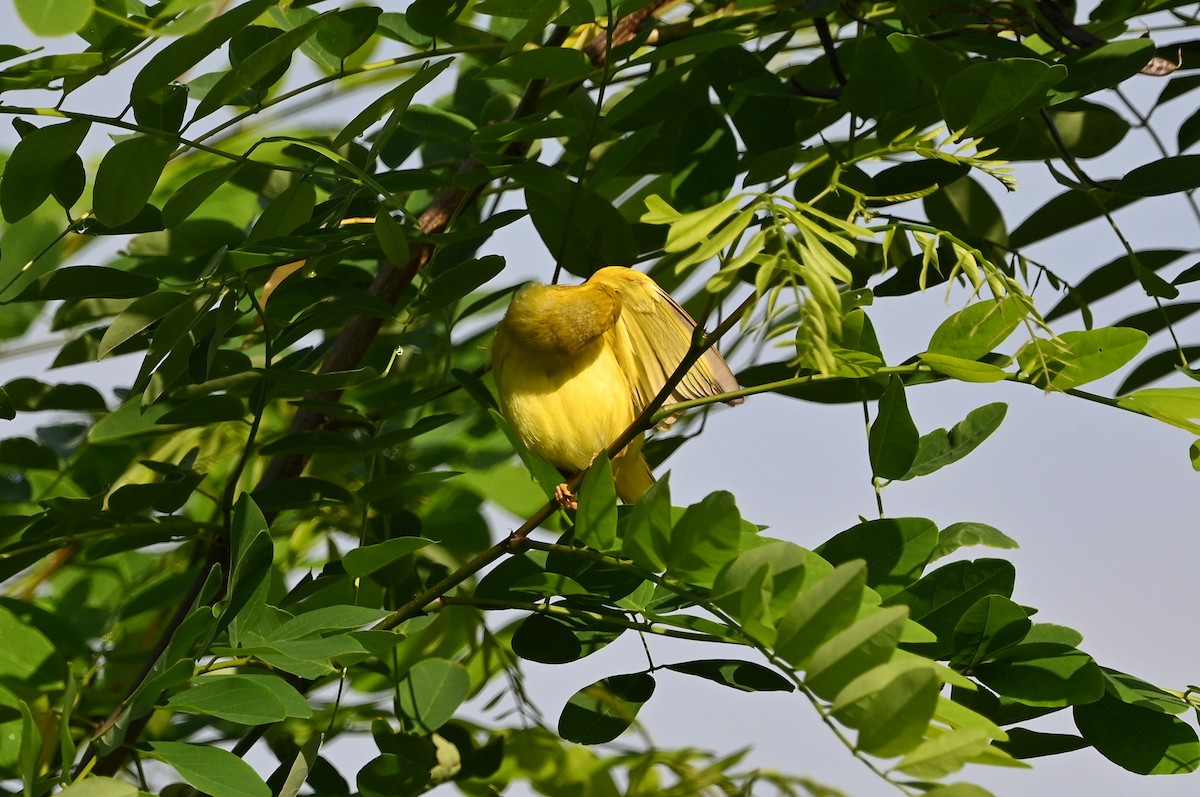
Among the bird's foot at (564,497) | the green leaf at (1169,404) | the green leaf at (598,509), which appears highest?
the green leaf at (1169,404)

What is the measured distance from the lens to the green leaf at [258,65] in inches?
36.0

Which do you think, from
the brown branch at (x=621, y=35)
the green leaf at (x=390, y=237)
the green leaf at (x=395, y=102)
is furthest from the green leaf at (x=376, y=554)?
the brown branch at (x=621, y=35)

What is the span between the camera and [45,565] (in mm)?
1477

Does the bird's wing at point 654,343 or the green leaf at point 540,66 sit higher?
the green leaf at point 540,66

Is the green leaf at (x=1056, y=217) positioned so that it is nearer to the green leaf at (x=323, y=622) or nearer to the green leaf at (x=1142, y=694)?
the green leaf at (x=1142, y=694)

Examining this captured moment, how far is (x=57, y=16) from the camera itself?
818 millimetres

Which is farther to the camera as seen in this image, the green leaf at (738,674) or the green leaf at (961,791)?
the green leaf at (738,674)

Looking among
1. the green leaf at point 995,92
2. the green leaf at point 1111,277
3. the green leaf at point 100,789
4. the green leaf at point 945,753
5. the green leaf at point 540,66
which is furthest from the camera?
the green leaf at point 1111,277

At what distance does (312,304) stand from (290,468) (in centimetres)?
21

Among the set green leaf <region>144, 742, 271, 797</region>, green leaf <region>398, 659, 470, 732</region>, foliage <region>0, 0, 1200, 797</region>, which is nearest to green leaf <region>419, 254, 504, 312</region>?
foliage <region>0, 0, 1200, 797</region>

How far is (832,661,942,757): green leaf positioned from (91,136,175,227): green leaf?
0.66 metres

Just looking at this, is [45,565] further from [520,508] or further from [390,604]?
[520,508]

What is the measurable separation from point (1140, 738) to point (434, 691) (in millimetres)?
623

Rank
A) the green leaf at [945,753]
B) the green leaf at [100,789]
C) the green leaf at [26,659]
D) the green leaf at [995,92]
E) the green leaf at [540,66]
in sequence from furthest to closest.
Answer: the green leaf at [26,659], the green leaf at [540,66], the green leaf at [995,92], the green leaf at [100,789], the green leaf at [945,753]
